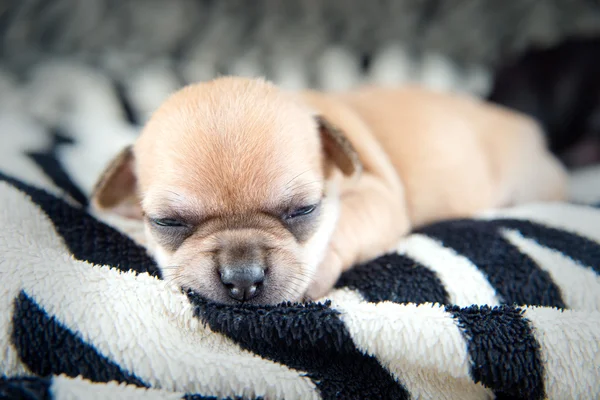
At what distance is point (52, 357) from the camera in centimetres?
84

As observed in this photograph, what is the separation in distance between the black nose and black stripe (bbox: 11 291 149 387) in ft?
0.72

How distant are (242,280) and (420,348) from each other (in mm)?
331

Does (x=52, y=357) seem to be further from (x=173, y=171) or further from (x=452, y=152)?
(x=452, y=152)

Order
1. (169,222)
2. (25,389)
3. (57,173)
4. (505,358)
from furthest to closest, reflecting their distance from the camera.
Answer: (57,173) < (169,222) < (505,358) < (25,389)

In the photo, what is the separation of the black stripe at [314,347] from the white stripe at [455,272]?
276 mm

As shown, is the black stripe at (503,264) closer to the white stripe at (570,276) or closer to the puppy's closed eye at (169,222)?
the white stripe at (570,276)

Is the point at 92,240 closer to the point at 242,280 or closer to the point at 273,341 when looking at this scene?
the point at 242,280

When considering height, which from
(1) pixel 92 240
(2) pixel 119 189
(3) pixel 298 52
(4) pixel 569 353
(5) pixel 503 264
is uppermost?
(3) pixel 298 52

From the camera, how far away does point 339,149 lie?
128 cm

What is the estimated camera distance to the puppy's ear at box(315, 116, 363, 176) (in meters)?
1.25

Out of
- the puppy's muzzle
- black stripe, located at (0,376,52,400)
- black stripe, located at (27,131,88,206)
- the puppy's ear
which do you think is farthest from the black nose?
black stripe, located at (27,131,88,206)

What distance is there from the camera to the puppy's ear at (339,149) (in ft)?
4.09

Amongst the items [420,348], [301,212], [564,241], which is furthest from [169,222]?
[564,241]

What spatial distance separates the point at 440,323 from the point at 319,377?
22cm
